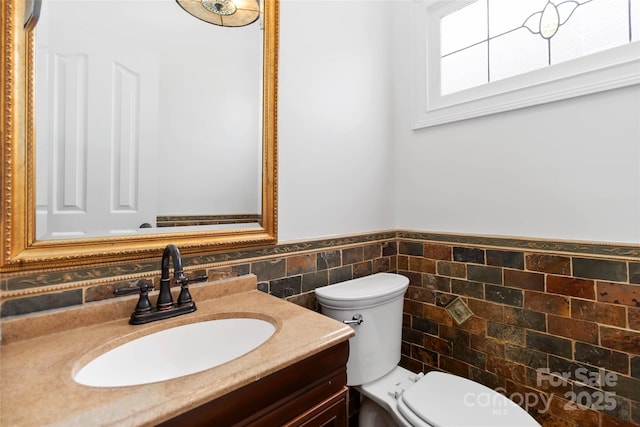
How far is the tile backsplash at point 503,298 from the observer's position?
104cm

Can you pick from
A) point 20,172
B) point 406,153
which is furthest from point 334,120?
point 20,172

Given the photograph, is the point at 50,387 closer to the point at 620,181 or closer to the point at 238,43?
the point at 238,43

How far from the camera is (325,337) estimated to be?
747 mm

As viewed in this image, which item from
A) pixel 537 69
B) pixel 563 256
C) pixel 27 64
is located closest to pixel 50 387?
pixel 27 64

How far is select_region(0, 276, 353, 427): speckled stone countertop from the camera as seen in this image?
48 centimetres

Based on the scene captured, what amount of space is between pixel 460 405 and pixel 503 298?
53 centimetres

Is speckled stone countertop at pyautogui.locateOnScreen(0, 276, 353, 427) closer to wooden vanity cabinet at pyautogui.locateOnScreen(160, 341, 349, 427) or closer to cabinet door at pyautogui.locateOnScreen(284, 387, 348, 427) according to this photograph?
wooden vanity cabinet at pyautogui.locateOnScreen(160, 341, 349, 427)

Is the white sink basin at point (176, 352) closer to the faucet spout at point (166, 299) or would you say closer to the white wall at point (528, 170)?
the faucet spout at point (166, 299)

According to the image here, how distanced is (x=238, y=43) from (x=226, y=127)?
0.33 m

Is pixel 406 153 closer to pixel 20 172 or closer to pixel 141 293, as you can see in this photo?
pixel 141 293

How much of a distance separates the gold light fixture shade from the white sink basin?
106cm

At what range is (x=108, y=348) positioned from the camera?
0.71 metres

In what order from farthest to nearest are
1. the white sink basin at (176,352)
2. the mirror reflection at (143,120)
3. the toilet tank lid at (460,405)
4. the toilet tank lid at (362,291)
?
the toilet tank lid at (362,291), the toilet tank lid at (460,405), the mirror reflection at (143,120), the white sink basin at (176,352)

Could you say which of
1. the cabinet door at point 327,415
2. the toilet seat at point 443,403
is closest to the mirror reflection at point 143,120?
the cabinet door at point 327,415
